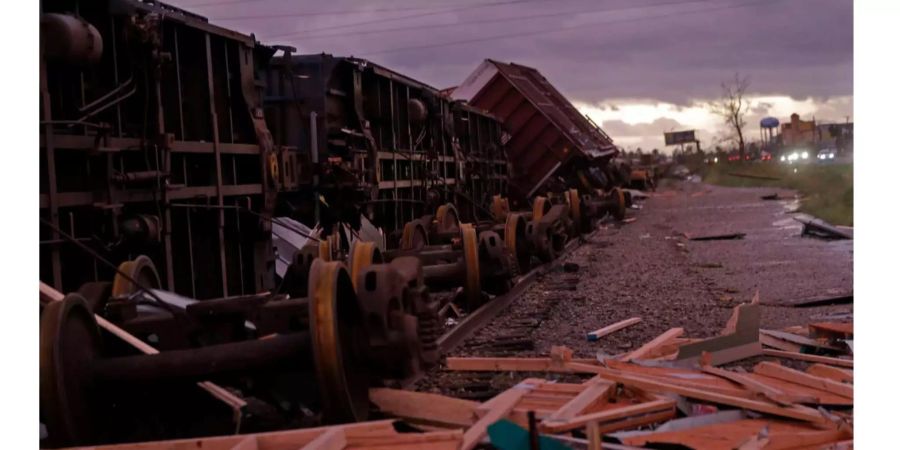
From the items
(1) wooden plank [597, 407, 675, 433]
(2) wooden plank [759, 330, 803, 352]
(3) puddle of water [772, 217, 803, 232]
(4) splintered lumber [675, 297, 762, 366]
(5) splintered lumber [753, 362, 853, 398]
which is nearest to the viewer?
(1) wooden plank [597, 407, 675, 433]

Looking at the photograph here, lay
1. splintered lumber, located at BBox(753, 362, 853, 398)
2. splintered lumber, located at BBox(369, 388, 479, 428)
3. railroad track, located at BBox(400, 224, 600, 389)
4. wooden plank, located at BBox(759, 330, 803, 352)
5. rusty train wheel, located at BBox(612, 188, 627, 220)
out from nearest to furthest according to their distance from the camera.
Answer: splintered lumber, located at BBox(369, 388, 479, 428) → splintered lumber, located at BBox(753, 362, 853, 398) → wooden plank, located at BBox(759, 330, 803, 352) → railroad track, located at BBox(400, 224, 600, 389) → rusty train wheel, located at BBox(612, 188, 627, 220)

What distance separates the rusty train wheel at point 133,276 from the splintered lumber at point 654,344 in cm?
248

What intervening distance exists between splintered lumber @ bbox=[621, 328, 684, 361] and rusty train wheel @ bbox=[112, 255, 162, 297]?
8.14 feet

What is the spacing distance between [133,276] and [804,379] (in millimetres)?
3213

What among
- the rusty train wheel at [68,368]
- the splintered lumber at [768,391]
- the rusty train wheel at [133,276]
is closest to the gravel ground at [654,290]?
the splintered lumber at [768,391]

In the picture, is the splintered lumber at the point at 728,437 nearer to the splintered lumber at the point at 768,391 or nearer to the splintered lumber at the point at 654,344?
the splintered lumber at the point at 768,391

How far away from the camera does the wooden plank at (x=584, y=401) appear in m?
3.90

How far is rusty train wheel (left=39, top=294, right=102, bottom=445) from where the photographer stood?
355cm

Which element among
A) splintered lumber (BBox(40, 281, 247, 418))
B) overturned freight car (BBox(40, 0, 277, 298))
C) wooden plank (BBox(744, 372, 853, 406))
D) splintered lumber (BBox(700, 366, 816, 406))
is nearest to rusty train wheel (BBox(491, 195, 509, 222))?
overturned freight car (BBox(40, 0, 277, 298))

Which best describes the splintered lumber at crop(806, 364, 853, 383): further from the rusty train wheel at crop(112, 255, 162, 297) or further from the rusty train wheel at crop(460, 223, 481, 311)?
the rusty train wheel at crop(112, 255, 162, 297)

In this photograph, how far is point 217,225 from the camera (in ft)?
20.7

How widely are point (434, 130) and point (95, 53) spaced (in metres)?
8.08

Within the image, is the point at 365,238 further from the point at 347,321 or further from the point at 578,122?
the point at 578,122
